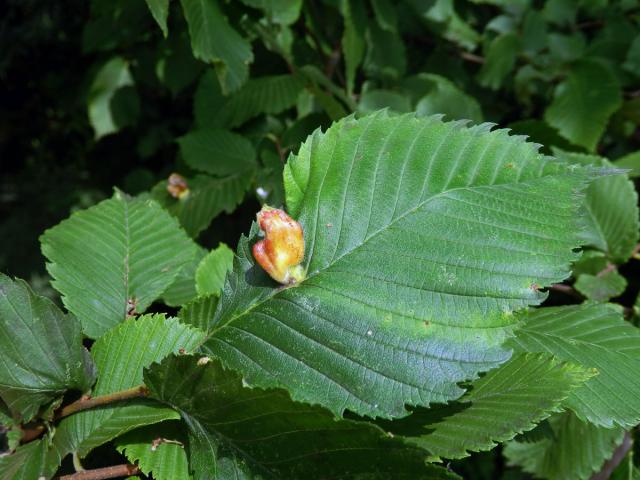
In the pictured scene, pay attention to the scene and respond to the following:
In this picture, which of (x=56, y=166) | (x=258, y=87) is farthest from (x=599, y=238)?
(x=56, y=166)

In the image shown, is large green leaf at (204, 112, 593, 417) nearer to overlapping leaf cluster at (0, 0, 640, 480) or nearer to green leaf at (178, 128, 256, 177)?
overlapping leaf cluster at (0, 0, 640, 480)

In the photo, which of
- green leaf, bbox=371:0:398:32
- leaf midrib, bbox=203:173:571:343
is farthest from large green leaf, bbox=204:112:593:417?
green leaf, bbox=371:0:398:32

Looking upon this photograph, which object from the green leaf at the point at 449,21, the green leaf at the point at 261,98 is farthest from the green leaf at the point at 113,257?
the green leaf at the point at 449,21

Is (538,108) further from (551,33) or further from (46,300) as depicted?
(46,300)

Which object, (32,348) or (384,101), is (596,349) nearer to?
(32,348)

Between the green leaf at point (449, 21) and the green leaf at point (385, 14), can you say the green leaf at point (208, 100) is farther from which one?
the green leaf at point (449, 21)

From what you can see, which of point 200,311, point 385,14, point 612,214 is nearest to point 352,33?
point 385,14
